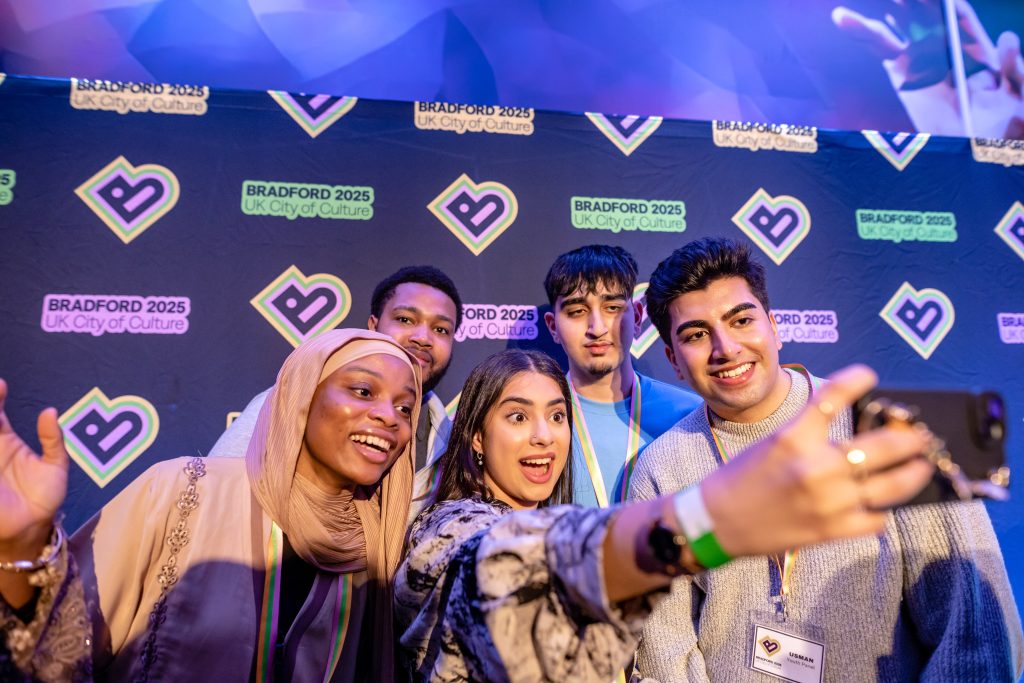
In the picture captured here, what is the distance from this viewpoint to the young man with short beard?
2535 mm

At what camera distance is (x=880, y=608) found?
1611mm

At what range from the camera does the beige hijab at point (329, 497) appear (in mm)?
1647

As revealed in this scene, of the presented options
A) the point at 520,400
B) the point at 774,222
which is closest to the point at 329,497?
the point at 520,400

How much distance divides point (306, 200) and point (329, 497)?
210 cm

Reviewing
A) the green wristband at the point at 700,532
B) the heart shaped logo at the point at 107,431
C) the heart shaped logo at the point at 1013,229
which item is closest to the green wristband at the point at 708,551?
the green wristband at the point at 700,532

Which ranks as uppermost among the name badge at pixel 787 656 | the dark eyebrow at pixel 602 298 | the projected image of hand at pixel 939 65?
the projected image of hand at pixel 939 65

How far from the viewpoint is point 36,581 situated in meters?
1.14

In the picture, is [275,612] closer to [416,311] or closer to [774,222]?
[416,311]

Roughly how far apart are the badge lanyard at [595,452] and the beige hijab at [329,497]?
0.86 metres

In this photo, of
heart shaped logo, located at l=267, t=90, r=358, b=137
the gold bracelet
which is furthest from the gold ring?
heart shaped logo, located at l=267, t=90, r=358, b=137

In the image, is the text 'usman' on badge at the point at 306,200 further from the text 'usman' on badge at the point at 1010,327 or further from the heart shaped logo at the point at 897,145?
the text 'usman' on badge at the point at 1010,327

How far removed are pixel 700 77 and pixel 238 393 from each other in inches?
154

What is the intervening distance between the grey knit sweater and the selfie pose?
0.85m

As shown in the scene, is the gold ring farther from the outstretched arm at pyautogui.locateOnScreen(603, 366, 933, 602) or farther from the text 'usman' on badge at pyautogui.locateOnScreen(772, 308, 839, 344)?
the text 'usman' on badge at pyautogui.locateOnScreen(772, 308, 839, 344)
